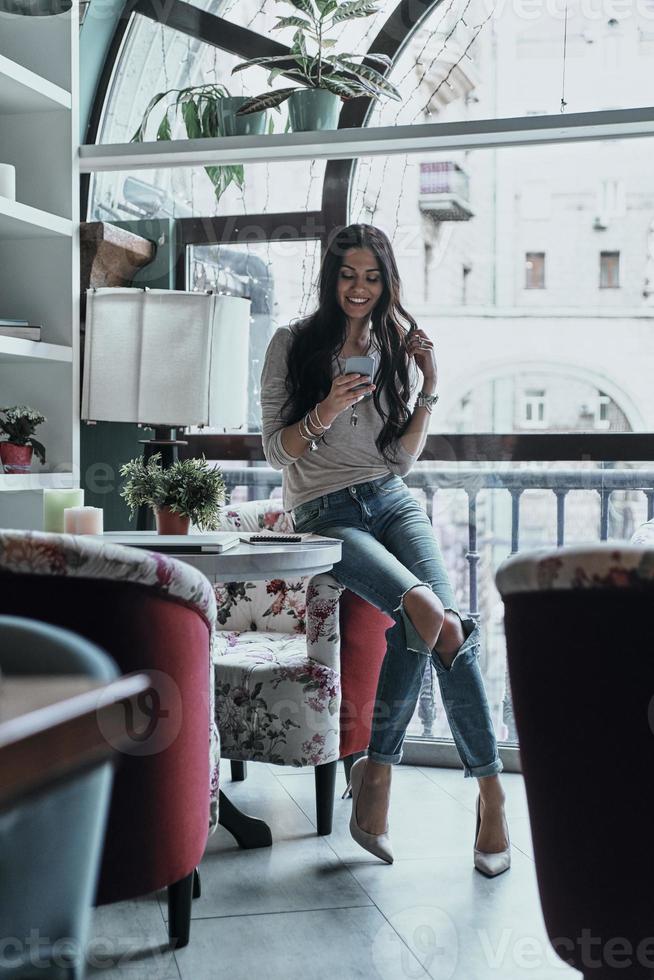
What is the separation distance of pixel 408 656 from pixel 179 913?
29.1 inches

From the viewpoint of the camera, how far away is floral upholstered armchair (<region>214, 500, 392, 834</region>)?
2352 mm

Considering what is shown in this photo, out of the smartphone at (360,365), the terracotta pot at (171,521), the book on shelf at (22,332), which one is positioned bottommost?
the terracotta pot at (171,521)

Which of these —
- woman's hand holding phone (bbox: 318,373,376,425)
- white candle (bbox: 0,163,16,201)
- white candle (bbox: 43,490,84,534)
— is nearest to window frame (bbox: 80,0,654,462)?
white candle (bbox: 0,163,16,201)

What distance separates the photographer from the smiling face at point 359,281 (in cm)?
264

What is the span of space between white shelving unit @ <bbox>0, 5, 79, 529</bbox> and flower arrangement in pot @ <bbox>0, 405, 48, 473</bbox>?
5.0 inches

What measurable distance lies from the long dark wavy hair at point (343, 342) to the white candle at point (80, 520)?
652 mm

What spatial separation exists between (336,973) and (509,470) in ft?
5.86

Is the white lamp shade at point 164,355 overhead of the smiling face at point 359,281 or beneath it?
beneath

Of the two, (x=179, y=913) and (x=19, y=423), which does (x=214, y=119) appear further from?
(x=179, y=913)

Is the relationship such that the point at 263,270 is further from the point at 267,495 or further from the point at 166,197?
the point at 267,495

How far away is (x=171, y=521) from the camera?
Answer: 2156mm

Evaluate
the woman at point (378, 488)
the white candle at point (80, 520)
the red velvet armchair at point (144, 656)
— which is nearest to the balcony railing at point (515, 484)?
the woman at point (378, 488)

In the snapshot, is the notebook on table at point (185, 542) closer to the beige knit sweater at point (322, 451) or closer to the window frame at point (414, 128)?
the beige knit sweater at point (322, 451)

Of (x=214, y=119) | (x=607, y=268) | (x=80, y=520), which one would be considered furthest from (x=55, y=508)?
(x=607, y=268)
